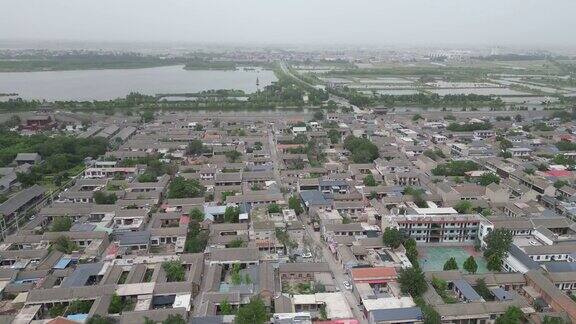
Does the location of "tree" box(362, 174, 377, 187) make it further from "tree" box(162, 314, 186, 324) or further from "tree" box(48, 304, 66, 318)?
"tree" box(48, 304, 66, 318)

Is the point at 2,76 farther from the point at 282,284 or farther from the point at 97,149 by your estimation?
the point at 282,284

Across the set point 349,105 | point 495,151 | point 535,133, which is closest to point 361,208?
point 495,151

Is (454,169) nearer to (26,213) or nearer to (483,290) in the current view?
(483,290)

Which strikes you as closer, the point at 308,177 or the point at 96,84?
the point at 308,177

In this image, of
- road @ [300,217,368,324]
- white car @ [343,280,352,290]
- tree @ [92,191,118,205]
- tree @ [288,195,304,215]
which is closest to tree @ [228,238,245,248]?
road @ [300,217,368,324]

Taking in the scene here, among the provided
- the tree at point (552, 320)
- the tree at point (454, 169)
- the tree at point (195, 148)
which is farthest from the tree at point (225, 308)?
the tree at point (195, 148)

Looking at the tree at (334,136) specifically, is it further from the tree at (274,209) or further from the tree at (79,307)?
the tree at (79,307)

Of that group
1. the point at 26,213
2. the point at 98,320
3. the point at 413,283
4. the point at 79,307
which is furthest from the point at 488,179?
the point at 26,213
